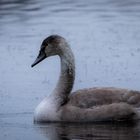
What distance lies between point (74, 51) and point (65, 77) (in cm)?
515

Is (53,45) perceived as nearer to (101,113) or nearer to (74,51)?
(101,113)

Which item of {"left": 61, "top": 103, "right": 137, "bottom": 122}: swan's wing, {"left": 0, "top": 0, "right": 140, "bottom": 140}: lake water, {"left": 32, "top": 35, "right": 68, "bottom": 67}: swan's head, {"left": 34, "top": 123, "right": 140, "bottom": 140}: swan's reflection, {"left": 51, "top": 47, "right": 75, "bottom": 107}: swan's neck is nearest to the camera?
{"left": 34, "top": 123, "right": 140, "bottom": 140}: swan's reflection

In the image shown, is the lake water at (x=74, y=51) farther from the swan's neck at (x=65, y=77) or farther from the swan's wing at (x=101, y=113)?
the swan's neck at (x=65, y=77)

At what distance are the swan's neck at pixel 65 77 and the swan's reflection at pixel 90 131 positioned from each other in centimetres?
60

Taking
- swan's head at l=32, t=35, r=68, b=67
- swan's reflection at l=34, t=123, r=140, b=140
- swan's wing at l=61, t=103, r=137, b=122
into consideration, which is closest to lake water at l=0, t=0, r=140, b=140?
swan's reflection at l=34, t=123, r=140, b=140

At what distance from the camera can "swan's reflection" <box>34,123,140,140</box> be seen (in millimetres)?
11945

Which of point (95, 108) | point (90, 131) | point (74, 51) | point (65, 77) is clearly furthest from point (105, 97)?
point (74, 51)

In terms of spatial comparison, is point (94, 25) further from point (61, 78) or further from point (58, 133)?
point (58, 133)

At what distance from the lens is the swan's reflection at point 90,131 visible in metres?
11.9

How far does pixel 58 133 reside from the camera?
12352mm

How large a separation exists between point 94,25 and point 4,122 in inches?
376

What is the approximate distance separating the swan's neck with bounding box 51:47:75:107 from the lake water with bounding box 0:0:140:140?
54 cm

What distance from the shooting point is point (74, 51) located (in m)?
18.9

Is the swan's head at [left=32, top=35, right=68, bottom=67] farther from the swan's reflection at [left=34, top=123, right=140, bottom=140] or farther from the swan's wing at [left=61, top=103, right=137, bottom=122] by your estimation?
the swan's reflection at [left=34, top=123, right=140, bottom=140]
